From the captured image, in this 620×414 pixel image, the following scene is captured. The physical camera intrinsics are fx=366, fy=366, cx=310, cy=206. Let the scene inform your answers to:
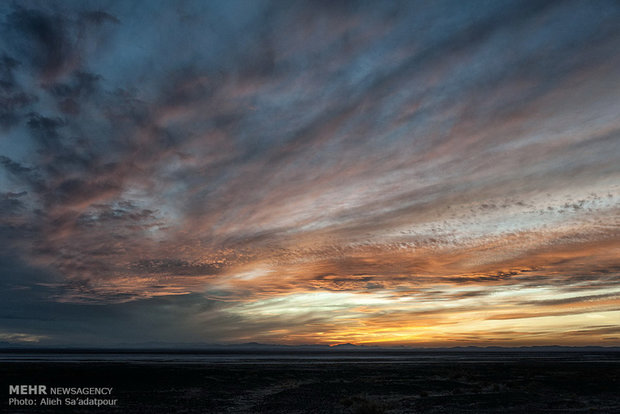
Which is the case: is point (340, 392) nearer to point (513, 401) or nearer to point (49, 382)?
point (513, 401)

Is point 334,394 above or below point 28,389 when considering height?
below

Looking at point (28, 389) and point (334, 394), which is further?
point (334, 394)

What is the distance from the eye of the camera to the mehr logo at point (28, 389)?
101 ft

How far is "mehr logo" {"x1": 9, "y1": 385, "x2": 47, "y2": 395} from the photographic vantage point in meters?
30.8

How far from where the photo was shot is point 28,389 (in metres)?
32.7

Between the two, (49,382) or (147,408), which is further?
(49,382)

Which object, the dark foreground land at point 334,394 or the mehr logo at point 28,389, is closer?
the dark foreground land at point 334,394

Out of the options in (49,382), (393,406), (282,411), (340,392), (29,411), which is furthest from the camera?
(49,382)

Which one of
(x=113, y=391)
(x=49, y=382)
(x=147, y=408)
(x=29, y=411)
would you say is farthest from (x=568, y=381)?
(x=49, y=382)

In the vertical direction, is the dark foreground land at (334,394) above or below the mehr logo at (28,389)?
below

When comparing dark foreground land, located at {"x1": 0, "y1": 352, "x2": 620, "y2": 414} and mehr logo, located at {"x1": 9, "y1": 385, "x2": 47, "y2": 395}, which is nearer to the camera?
dark foreground land, located at {"x1": 0, "y1": 352, "x2": 620, "y2": 414}

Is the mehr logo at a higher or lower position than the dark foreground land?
higher

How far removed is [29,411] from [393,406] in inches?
966

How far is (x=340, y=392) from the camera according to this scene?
34.2 metres
